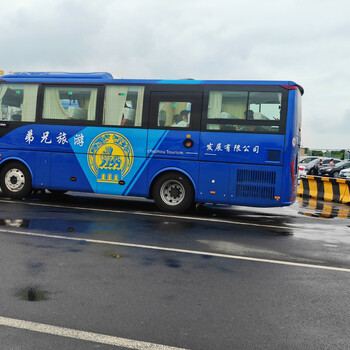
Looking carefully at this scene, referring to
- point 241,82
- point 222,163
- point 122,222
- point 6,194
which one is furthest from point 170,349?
point 6,194

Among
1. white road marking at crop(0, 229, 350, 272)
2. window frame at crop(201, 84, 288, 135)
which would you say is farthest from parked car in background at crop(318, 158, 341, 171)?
white road marking at crop(0, 229, 350, 272)

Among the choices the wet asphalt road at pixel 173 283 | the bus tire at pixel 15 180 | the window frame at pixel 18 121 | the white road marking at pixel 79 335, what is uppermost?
the window frame at pixel 18 121

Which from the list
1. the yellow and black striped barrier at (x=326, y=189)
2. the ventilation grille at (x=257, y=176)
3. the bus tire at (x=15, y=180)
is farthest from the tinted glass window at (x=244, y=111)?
the yellow and black striped barrier at (x=326, y=189)

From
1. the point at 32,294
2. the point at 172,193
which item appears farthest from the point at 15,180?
the point at 32,294

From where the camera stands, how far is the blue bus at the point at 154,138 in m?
9.90

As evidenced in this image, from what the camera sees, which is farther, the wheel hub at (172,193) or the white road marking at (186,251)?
the wheel hub at (172,193)

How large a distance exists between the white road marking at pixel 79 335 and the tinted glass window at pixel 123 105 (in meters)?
7.54

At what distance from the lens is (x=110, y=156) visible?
10.8m

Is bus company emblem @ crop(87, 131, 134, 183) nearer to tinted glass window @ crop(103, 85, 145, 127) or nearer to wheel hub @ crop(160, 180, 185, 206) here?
tinted glass window @ crop(103, 85, 145, 127)

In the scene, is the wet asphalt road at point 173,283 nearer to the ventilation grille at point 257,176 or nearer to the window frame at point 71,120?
the ventilation grille at point 257,176

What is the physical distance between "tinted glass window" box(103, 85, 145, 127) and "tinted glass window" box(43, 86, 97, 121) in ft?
1.23

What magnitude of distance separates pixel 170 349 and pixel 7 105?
10101mm

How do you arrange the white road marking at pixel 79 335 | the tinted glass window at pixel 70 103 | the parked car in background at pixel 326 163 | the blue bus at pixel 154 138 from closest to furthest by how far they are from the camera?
the white road marking at pixel 79 335, the blue bus at pixel 154 138, the tinted glass window at pixel 70 103, the parked car in background at pixel 326 163

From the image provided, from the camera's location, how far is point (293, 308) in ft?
13.9
